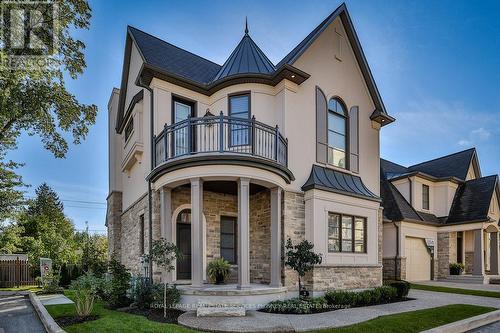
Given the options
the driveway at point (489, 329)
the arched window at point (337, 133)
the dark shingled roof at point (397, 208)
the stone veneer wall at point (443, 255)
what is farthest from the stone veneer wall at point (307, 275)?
the stone veneer wall at point (443, 255)

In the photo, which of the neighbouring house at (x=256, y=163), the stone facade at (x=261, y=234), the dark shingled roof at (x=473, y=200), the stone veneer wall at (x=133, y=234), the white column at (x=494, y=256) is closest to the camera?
the neighbouring house at (x=256, y=163)

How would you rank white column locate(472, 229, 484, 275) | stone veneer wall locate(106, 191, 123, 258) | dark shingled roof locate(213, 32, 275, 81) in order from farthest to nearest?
white column locate(472, 229, 484, 275), stone veneer wall locate(106, 191, 123, 258), dark shingled roof locate(213, 32, 275, 81)

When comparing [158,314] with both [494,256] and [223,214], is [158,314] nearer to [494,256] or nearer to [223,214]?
[223,214]

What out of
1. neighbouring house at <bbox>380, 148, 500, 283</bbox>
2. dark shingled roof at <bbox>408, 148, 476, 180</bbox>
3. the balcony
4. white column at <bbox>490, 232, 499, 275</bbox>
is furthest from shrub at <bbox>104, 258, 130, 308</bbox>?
white column at <bbox>490, 232, 499, 275</bbox>

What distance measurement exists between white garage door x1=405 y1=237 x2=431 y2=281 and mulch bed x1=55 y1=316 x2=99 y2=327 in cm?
1722

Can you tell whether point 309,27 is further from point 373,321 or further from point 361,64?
point 373,321

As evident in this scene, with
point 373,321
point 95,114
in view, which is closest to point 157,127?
point 95,114

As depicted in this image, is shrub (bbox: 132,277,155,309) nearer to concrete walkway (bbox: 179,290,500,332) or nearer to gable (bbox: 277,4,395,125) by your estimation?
concrete walkway (bbox: 179,290,500,332)

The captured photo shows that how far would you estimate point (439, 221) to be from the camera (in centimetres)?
2208

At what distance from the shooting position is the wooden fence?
19219mm

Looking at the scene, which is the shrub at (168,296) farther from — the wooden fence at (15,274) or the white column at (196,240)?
the wooden fence at (15,274)

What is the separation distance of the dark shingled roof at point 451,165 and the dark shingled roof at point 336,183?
13524mm

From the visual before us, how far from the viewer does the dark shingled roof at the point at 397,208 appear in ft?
63.6

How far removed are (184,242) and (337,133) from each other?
7.41 meters
